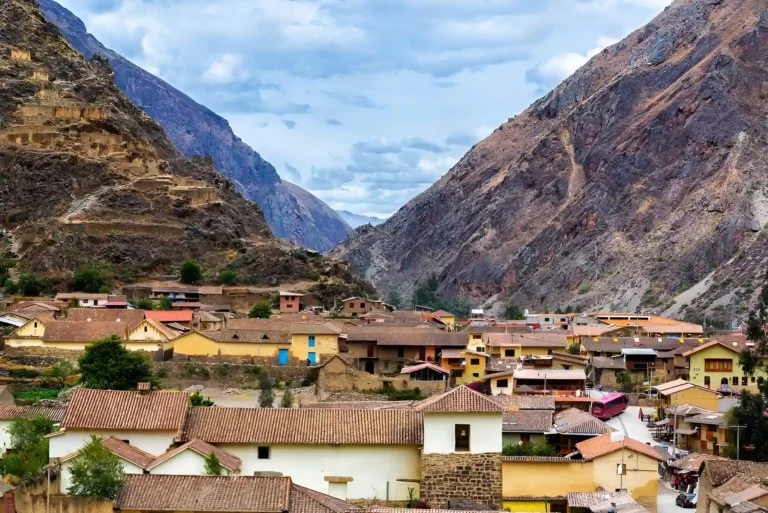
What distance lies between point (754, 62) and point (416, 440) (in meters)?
161

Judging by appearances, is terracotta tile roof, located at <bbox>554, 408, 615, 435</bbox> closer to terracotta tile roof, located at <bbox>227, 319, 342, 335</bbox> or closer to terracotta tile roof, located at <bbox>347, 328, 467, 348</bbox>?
terracotta tile roof, located at <bbox>347, 328, 467, 348</bbox>

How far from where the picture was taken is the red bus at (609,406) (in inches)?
2324

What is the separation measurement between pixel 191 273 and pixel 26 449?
57.4m

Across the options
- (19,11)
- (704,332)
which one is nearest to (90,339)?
(704,332)

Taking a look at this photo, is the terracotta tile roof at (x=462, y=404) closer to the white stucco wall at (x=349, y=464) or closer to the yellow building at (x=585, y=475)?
the white stucco wall at (x=349, y=464)

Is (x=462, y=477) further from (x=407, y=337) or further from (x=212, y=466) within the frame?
(x=407, y=337)

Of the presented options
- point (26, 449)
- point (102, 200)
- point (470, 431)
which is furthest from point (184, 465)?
point (102, 200)

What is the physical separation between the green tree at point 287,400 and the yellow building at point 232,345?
431 centimetres

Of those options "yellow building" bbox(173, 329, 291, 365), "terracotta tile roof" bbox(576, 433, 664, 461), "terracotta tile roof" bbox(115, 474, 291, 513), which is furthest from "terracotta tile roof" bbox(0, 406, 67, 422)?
"yellow building" bbox(173, 329, 291, 365)

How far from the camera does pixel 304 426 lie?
34.1 meters

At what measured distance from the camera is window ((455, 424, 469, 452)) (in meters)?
32.7

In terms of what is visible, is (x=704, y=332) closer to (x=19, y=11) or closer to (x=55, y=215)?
(x=55, y=215)

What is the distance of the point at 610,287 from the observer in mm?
157125

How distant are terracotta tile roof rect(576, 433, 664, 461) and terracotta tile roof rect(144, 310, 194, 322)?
38.4 meters
